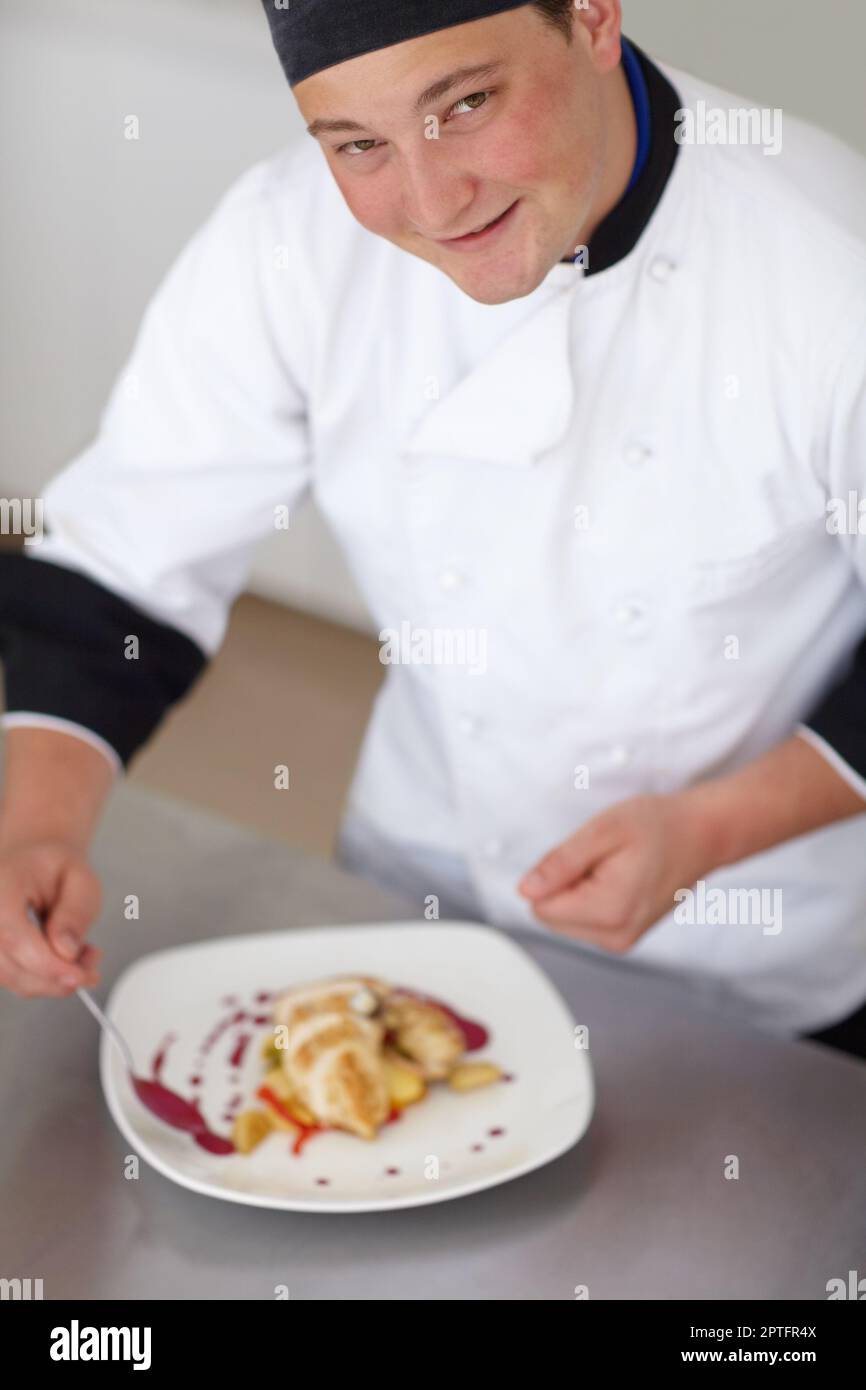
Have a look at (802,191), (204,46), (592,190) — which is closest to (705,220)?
(802,191)

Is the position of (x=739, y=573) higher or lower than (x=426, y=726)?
higher

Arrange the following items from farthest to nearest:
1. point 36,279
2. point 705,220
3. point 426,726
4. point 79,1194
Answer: point 36,279, point 426,726, point 705,220, point 79,1194

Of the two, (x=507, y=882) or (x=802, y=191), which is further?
(x=507, y=882)

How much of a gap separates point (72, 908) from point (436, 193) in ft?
1.86

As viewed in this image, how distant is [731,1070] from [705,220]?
610mm

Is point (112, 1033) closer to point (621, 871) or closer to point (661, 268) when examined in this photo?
point (621, 871)

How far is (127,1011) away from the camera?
3.76 ft

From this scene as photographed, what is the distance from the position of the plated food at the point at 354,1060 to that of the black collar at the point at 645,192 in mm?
548

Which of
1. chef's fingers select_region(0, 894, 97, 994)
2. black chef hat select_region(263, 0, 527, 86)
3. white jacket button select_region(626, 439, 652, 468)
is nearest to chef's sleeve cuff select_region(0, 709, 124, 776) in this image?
chef's fingers select_region(0, 894, 97, 994)

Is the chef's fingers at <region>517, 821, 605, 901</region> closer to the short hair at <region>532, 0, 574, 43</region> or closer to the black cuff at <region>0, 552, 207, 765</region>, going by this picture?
the black cuff at <region>0, 552, 207, 765</region>

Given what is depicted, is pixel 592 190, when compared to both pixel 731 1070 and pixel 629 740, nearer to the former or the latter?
pixel 629 740

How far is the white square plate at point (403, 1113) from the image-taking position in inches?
39.1

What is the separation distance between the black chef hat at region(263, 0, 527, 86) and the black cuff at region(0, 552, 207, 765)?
564 millimetres

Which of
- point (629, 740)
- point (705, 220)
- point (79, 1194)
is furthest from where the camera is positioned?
point (629, 740)
